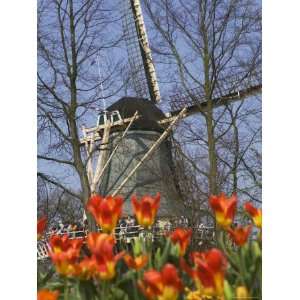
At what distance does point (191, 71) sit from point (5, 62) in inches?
32.6

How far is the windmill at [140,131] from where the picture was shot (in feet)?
7.45

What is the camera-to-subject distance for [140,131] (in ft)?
8.51

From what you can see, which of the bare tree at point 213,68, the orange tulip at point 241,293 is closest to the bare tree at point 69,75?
the bare tree at point 213,68

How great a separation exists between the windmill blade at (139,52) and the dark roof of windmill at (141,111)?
0.22 feet

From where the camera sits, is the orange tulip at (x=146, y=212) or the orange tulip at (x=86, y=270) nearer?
the orange tulip at (x=86, y=270)

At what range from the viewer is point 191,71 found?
7.79ft

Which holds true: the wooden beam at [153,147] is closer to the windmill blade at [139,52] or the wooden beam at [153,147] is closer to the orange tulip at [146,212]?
the windmill blade at [139,52]

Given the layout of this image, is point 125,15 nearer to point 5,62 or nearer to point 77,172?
point 5,62

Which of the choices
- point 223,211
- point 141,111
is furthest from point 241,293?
point 141,111

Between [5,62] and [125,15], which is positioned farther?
[125,15]

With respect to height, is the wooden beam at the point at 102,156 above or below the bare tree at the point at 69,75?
below

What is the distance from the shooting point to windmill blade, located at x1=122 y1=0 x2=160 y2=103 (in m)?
2.42

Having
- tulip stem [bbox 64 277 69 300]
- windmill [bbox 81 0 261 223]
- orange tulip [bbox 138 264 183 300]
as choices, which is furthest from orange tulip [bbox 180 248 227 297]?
windmill [bbox 81 0 261 223]
